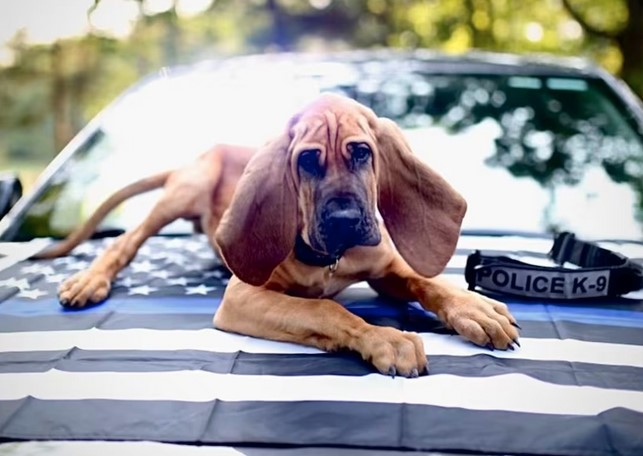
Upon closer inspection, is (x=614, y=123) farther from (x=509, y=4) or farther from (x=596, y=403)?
(x=509, y=4)

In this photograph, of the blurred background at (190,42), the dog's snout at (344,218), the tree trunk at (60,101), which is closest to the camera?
the dog's snout at (344,218)

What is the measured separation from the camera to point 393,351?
5.93 ft

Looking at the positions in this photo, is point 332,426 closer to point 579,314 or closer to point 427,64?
point 579,314

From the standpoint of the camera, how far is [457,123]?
3.21 m

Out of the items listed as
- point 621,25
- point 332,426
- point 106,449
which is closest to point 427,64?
point 332,426

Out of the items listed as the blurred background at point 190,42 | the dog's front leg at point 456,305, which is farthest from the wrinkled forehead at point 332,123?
the blurred background at point 190,42

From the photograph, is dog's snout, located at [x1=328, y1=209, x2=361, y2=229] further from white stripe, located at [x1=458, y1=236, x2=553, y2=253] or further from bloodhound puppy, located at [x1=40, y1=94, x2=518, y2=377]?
white stripe, located at [x1=458, y1=236, x2=553, y2=253]

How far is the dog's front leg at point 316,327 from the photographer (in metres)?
1.80

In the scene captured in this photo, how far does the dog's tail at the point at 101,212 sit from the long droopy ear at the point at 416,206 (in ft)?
3.80

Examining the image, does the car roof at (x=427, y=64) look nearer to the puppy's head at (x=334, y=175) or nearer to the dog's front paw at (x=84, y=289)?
the dog's front paw at (x=84, y=289)

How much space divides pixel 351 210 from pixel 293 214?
24 cm

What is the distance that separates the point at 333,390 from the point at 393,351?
180 mm

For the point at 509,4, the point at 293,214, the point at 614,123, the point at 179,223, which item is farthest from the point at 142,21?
the point at 293,214

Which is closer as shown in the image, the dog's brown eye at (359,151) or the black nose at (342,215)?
the black nose at (342,215)
